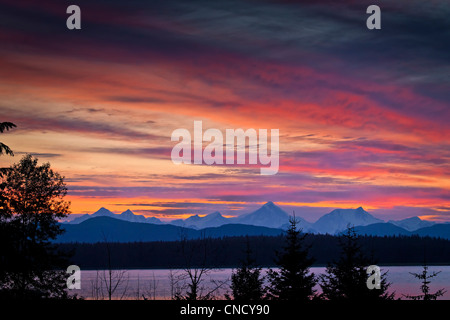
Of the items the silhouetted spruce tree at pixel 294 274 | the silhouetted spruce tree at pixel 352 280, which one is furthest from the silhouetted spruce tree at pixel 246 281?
the silhouetted spruce tree at pixel 352 280

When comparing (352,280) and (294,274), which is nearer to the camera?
(352,280)

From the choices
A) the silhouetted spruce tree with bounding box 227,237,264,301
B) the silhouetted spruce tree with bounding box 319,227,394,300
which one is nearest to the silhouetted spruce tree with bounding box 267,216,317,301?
the silhouetted spruce tree with bounding box 319,227,394,300

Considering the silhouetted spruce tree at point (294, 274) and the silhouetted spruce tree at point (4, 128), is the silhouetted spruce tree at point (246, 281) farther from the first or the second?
the silhouetted spruce tree at point (4, 128)

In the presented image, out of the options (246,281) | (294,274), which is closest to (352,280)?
(294,274)

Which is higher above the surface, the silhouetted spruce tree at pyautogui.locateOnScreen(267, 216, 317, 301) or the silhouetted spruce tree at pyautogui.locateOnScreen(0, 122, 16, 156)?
the silhouetted spruce tree at pyautogui.locateOnScreen(0, 122, 16, 156)

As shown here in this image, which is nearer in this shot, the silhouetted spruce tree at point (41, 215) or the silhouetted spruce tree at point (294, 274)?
the silhouetted spruce tree at point (294, 274)

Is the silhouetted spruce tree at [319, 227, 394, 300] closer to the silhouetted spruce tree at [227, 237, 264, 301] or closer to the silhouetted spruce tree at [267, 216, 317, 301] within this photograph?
the silhouetted spruce tree at [267, 216, 317, 301]

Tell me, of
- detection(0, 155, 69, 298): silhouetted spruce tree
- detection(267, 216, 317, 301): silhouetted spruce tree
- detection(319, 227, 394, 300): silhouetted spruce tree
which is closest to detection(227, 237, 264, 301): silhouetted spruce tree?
detection(267, 216, 317, 301): silhouetted spruce tree

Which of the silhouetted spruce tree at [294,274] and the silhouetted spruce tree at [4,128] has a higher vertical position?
the silhouetted spruce tree at [4,128]

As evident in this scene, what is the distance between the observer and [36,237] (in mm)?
50250

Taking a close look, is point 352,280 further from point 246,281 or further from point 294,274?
point 246,281

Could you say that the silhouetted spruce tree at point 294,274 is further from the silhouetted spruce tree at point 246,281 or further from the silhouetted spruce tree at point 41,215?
the silhouetted spruce tree at point 41,215

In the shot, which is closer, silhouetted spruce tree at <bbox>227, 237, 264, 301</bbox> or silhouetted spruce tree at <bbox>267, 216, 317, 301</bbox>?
silhouetted spruce tree at <bbox>267, 216, 317, 301</bbox>
